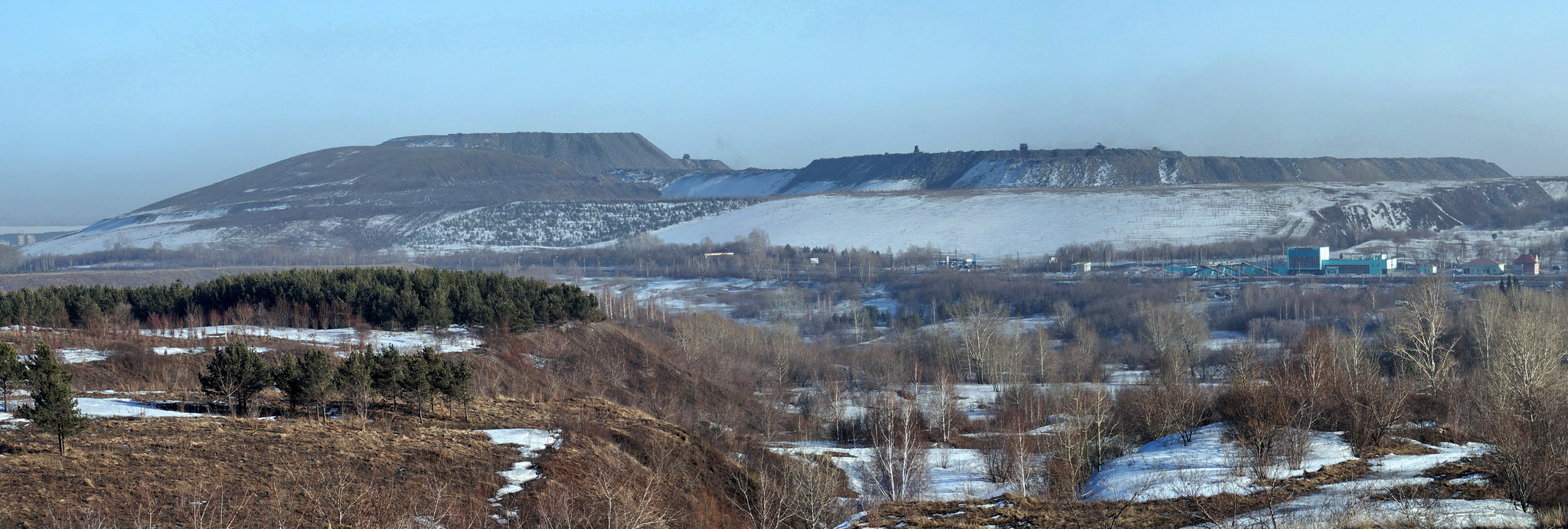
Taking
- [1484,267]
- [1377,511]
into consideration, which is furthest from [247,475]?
[1484,267]

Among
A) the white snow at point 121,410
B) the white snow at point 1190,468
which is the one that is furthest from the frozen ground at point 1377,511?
the white snow at point 121,410

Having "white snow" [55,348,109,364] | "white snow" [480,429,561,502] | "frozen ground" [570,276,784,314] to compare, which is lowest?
"frozen ground" [570,276,784,314]

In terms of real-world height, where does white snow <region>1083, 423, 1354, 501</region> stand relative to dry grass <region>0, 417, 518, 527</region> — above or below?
below

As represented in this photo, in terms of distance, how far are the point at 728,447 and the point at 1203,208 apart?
140 metres

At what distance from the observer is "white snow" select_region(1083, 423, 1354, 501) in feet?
78.9

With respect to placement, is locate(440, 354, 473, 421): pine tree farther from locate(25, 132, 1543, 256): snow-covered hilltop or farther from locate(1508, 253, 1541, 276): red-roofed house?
locate(25, 132, 1543, 256): snow-covered hilltop

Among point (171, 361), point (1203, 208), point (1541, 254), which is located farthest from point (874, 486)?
point (1203, 208)

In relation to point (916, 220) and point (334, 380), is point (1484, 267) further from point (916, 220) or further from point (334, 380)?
point (334, 380)

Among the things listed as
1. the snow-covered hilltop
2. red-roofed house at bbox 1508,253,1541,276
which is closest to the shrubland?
red-roofed house at bbox 1508,253,1541,276

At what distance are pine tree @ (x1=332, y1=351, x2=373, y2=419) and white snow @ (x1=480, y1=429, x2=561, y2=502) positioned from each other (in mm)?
3086

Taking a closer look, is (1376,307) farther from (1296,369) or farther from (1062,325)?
(1296,369)

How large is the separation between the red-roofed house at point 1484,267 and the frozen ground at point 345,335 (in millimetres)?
93660

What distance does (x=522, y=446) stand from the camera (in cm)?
2509

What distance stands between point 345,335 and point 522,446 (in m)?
22.1
